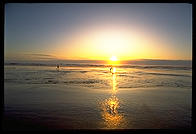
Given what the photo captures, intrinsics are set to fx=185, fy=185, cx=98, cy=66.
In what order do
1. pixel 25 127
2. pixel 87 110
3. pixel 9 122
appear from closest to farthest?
pixel 25 127 < pixel 9 122 < pixel 87 110

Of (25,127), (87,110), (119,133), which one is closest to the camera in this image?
(119,133)

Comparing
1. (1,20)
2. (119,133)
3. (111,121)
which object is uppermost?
(1,20)

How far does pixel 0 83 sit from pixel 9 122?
287 cm

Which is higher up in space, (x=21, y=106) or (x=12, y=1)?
(x=12, y=1)

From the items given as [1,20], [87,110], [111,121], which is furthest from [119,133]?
[87,110]

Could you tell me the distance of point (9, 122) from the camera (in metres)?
4.06

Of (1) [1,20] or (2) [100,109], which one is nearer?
(1) [1,20]

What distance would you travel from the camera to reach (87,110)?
532cm

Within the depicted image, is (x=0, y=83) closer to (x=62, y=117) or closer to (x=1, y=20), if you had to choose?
(x=1, y=20)

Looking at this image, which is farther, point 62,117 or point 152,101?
point 152,101

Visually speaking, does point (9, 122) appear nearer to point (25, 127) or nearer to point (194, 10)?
point (25, 127)

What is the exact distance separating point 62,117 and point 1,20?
11.0ft

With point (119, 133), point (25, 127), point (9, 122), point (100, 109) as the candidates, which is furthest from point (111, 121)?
point (119, 133)

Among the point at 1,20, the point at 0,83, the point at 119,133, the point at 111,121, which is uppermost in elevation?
the point at 1,20
